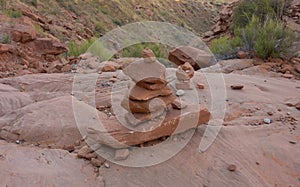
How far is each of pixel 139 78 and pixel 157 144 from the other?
0.58 m

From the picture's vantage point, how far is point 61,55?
7.79m

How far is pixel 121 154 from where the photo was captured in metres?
2.43

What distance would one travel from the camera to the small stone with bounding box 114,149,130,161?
242 centimetres

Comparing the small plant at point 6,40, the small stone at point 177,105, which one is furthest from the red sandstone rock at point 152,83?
the small plant at point 6,40

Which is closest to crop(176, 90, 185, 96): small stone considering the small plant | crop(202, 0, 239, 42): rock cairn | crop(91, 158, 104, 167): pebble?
crop(91, 158, 104, 167): pebble

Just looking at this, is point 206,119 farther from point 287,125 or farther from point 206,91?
point 206,91

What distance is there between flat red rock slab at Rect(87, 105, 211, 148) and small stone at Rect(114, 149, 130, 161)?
0.04 meters

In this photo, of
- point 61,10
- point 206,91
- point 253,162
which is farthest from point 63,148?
point 61,10

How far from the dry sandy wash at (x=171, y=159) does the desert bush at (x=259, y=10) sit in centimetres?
597

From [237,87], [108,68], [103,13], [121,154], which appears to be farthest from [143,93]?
[103,13]

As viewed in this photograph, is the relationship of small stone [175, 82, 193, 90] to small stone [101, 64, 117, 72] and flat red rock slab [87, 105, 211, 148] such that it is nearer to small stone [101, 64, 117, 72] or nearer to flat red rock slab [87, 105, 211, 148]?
flat red rock slab [87, 105, 211, 148]

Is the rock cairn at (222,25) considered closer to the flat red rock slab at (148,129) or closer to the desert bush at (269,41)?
the desert bush at (269,41)

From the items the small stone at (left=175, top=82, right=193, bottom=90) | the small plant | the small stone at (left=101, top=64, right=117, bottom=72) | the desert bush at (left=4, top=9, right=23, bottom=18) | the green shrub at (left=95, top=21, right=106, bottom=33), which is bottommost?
the green shrub at (left=95, top=21, right=106, bottom=33)

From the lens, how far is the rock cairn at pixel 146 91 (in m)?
2.53
